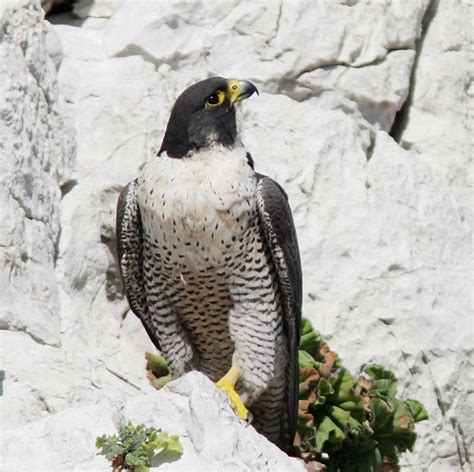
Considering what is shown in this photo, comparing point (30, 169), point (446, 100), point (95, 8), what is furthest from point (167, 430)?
point (446, 100)

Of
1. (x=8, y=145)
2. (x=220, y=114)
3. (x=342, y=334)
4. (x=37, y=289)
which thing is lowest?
(x=342, y=334)

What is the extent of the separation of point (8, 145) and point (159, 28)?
1.93 m

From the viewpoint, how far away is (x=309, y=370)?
825 centimetres

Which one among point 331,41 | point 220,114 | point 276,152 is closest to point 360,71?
point 331,41

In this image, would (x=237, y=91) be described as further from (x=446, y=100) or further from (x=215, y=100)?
(x=446, y=100)

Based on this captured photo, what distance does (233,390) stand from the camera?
302 inches

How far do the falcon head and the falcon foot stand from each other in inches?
43.4

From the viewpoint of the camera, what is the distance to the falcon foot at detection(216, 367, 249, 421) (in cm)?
738

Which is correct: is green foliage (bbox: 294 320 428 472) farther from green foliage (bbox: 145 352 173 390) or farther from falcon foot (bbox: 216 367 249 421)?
green foliage (bbox: 145 352 173 390)

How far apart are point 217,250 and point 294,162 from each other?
2.28 metres

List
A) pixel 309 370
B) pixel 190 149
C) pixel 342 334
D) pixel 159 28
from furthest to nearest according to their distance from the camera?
pixel 159 28, pixel 342 334, pixel 309 370, pixel 190 149

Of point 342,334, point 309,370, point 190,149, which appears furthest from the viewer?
point 342,334

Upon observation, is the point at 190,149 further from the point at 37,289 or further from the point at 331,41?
the point at 331,41

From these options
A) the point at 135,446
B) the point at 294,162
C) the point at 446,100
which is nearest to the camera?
the point at 135,446
